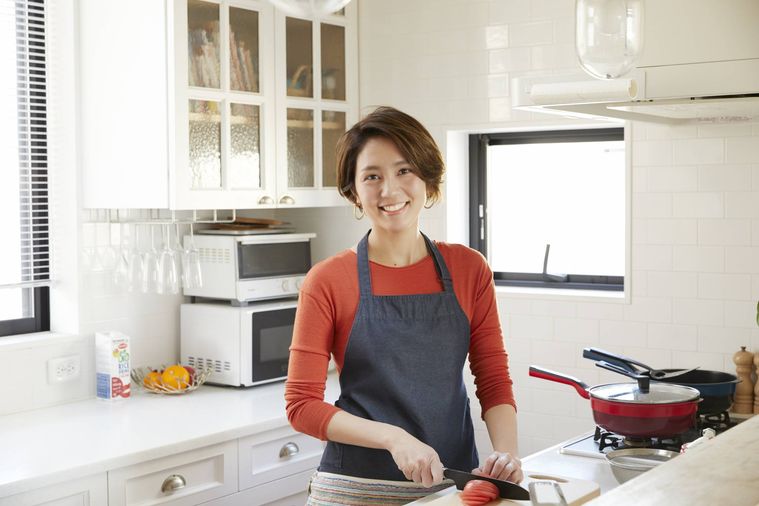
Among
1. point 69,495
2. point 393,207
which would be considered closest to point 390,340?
point 393,207

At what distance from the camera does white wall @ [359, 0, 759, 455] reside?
10.7 feet

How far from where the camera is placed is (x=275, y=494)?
3.28 metres

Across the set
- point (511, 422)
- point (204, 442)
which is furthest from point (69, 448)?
point (511, 422)

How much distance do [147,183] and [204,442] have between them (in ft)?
3.14

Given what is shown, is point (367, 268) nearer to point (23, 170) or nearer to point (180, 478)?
point (180, 478)

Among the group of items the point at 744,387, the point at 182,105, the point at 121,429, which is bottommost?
the point at 121,429

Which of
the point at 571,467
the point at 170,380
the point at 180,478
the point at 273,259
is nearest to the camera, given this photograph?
the point at 571,467

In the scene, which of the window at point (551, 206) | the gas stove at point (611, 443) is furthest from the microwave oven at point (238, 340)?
the gas stove at point (611, 443)

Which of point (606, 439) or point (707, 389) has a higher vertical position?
point (707, 389)

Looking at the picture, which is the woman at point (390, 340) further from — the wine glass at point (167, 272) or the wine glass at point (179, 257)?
the wine glass at point (179, 257)

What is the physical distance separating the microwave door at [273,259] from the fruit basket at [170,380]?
0.41 m

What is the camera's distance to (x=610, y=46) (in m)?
1.45

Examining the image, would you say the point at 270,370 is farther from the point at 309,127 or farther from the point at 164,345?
the point at 309,127

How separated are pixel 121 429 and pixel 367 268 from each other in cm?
128
